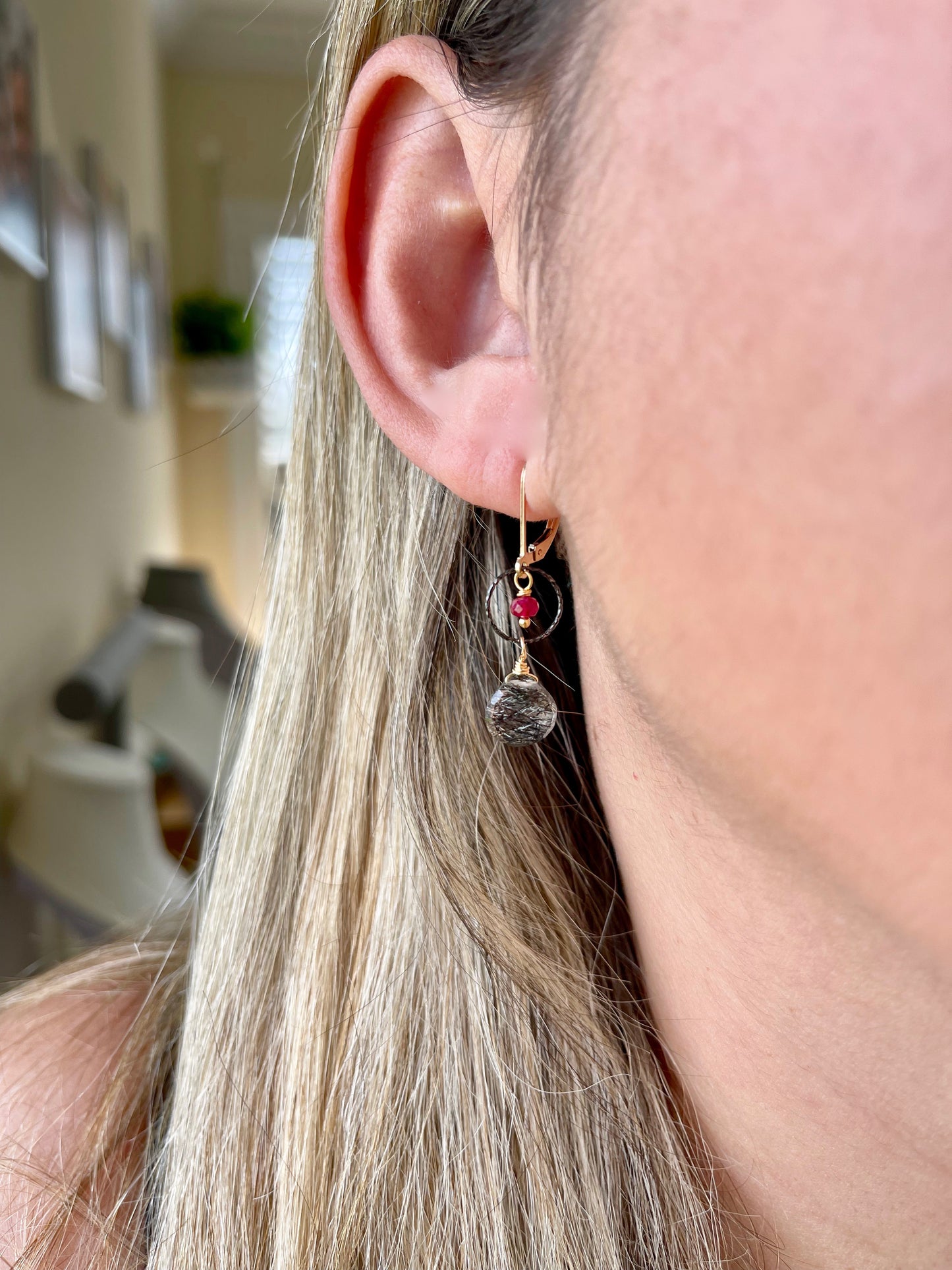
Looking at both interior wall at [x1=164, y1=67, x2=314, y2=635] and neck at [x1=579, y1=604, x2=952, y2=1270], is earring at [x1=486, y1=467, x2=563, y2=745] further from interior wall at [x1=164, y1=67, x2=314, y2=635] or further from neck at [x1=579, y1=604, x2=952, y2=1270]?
interior wall at [x1=164, y1=67, x2=314, y2=635]

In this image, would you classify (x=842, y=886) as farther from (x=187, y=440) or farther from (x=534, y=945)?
(x=187, y=440)

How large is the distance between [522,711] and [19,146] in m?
1.80

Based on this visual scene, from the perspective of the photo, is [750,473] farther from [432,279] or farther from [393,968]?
[393,968]

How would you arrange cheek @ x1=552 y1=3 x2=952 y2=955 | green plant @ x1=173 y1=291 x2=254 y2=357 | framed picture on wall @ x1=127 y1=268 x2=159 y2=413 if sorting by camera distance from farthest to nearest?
green plant @ x1=173 y1=291 x2=254 y2=357, framed picture on wall @ x1=127 y1=268 x2=159 y2=413, cheek @ x1=552 y1=3 x2=952 y2=955

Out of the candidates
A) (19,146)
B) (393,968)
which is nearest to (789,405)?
(393,968)

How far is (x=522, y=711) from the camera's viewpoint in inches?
20.1

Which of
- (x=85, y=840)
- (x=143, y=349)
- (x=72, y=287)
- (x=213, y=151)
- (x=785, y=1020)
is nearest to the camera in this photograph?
(x=785, y=1020)

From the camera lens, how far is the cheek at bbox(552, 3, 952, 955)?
0.31 m

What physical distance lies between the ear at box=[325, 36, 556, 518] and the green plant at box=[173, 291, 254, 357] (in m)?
4.71

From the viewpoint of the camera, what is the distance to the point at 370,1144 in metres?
0.52

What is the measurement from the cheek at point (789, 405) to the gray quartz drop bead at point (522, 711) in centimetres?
11

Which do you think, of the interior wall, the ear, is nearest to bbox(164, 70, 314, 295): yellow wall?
the interior wall

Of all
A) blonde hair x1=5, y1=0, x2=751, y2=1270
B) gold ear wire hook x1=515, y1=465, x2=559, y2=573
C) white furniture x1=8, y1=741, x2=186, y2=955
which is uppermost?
gold ear wire hook x1=515, y1=465, x2=559, y2=573

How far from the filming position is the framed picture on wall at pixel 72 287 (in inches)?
80.6
